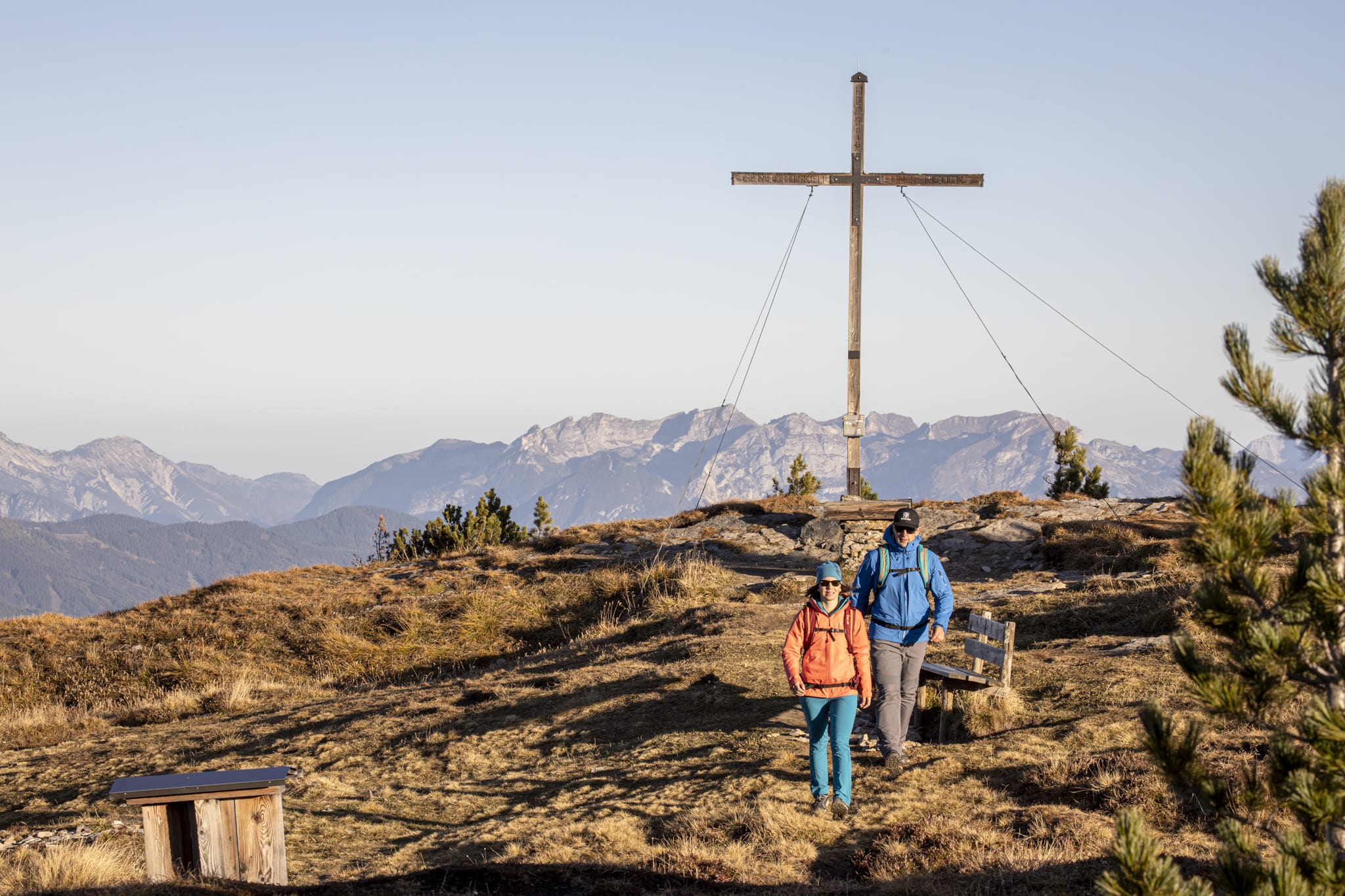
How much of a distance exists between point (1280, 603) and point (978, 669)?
22.7 feet

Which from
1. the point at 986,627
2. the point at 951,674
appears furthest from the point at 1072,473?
the point at 951,674

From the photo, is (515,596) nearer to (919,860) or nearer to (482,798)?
(482,798)

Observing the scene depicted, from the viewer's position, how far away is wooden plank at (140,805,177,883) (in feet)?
25.5

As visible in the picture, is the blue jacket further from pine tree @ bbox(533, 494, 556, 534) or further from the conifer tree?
pine tree @ bbox(533, 494, 556, 534)

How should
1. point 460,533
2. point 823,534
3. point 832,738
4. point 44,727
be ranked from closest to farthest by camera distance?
point 832,738
point 44,727
point 823,534
point 460,533

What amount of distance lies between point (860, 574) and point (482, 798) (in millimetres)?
4365

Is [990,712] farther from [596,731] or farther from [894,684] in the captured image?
[596,731]

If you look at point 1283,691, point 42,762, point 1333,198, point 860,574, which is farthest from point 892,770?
point 42,762

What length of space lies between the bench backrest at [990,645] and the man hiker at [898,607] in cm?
157

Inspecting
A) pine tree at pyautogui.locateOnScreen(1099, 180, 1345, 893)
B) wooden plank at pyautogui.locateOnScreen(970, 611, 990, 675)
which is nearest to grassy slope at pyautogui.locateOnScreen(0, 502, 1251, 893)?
wooden plank at pyautogui.locateOnScreen(970, 611, 990, 675)

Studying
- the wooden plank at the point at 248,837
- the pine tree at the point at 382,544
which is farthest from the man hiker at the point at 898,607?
the pine tree at the point at 382,544

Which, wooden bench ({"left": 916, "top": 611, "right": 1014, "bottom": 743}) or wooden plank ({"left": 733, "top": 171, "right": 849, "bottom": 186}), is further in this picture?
wooden plank ({"left": 733, "top": 171, "right": 849, "bottom": 186})

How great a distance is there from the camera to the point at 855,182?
18594mm

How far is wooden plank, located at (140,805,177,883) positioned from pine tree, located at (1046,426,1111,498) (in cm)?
3042
